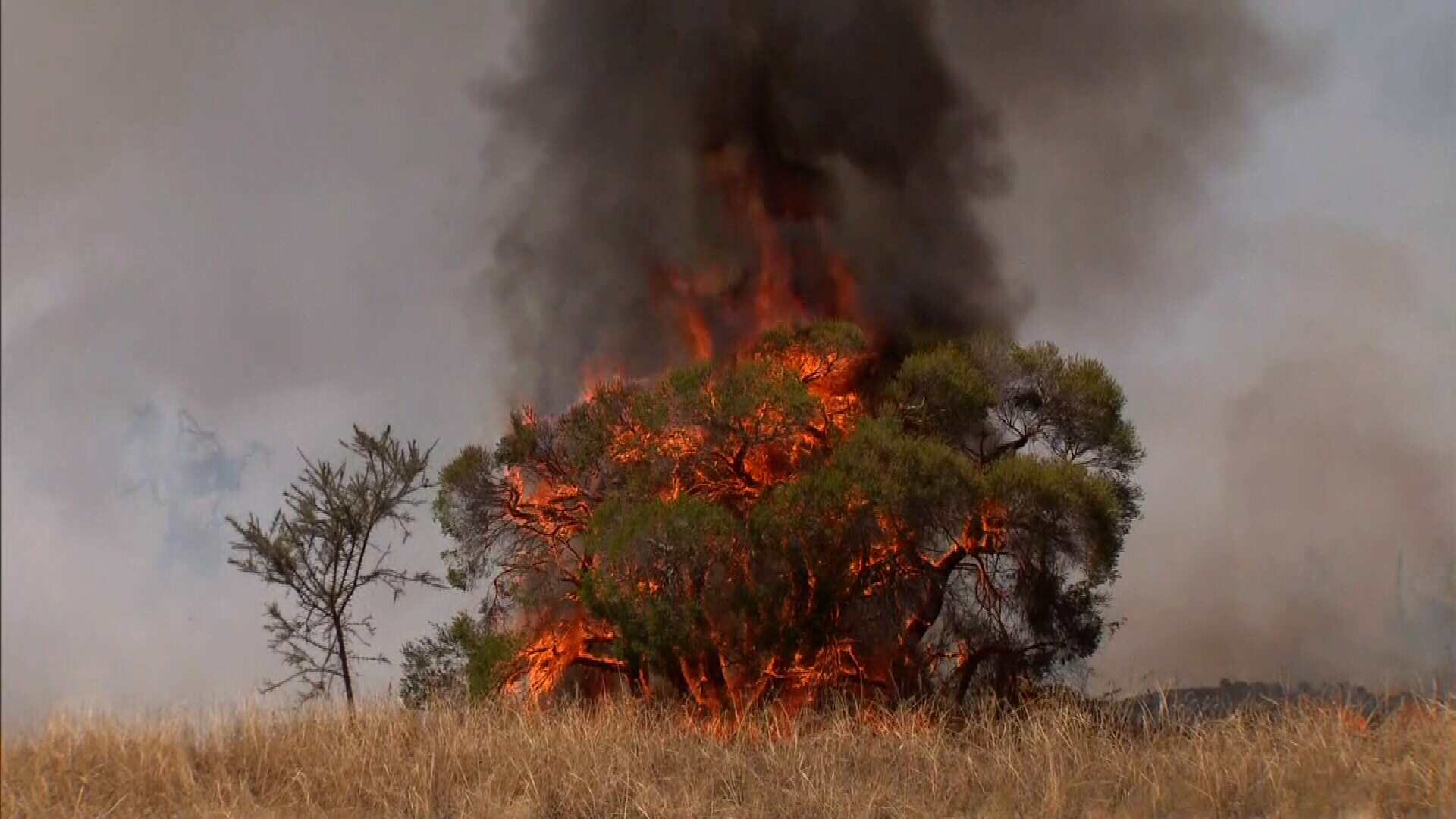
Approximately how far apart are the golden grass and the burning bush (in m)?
2.26

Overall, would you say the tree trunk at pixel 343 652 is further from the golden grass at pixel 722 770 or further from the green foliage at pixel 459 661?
the golden grass at pixel 722 770

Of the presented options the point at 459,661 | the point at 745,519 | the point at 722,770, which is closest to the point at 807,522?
the point at 745,519

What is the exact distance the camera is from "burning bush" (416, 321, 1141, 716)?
14.2 metres

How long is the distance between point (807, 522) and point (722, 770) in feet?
13.0

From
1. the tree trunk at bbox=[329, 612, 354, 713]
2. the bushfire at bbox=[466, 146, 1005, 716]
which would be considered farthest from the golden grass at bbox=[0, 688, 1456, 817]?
the tree trunk at bbox=[329, 612, 354, 713]

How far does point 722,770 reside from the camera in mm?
10711

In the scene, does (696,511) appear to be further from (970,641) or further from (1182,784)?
(1182,784)

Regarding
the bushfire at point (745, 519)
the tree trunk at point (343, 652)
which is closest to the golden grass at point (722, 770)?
the bushfire at point (745, 519)

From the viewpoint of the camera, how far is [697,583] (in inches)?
559

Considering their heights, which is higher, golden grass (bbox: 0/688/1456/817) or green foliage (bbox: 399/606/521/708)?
green foliage (bbox: 399/606/521/708)

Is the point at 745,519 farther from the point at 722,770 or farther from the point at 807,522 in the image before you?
the point at 722,770

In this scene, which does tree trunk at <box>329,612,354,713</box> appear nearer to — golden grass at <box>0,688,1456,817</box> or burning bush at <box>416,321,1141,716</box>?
burning bush at <box>416,321,1141,716</box>

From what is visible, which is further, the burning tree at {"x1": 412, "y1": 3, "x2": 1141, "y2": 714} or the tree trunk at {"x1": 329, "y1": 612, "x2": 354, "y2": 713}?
the tree trunk at {"x1": 329, "y1": 612, "x2": 354, "y2": 713}

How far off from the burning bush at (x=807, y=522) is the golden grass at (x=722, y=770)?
226 centimetres
